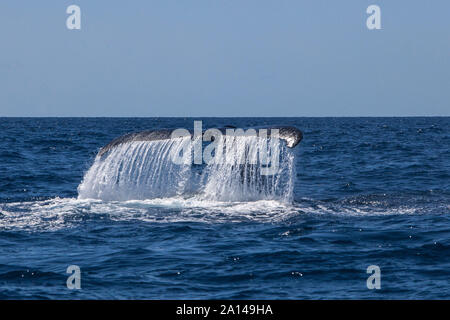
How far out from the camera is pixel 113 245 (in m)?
11.6

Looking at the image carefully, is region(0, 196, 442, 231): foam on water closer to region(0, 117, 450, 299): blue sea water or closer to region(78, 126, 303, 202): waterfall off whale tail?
region(0, 117, 450, 299): blue sea water

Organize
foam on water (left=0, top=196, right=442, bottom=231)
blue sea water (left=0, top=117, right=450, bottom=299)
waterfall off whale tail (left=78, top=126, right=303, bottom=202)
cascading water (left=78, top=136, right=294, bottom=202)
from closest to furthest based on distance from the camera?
1. blue sea water (left=0, top=117, right=450, bottom=299)
2. foam on water (left=0, top=196, right=442, bottom=231)
3. waterfall off whale tail (left=78, top=126, right=303, bottom=202)
4. cascading water (left=78, top=136, right=294, bottom=202)

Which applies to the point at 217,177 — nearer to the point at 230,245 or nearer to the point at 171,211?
the point at 171,211

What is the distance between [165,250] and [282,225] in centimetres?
276

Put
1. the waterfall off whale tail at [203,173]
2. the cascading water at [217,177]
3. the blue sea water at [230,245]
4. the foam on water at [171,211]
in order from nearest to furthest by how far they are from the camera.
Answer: the blue sea water at [230,245]
the foam on water at [171,211]
the waterfall off whale tail at [203,173]
the cascading water at [217,177]

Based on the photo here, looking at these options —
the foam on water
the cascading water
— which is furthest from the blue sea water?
the cascading water

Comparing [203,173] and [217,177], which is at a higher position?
[203,173]

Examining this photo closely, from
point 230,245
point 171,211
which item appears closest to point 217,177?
point 171,211

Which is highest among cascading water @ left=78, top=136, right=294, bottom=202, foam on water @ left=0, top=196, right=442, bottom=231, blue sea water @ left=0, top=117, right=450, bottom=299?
cascading water @ left=78, top=136, right=294, bottom=202

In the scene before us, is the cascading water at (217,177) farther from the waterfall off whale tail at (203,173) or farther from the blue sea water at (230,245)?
the blue sea water at (230,245)

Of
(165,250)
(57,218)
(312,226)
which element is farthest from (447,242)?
(57,218)

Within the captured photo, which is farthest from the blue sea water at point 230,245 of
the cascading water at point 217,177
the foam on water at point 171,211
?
the cascading water at point 217,177

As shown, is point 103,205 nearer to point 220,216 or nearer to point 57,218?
point 57,218

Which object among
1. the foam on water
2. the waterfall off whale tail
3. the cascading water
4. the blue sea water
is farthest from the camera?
the cascading water
